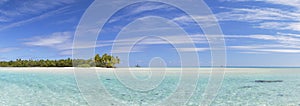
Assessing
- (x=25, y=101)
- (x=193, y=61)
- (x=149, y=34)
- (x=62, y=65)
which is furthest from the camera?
(x=62, y=65)

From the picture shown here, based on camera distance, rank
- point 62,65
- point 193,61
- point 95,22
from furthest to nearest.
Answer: point 62,65
point 193,61
point 95,22

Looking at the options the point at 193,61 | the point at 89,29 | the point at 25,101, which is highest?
the point at 89,29

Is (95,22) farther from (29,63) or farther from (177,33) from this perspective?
(29,63)

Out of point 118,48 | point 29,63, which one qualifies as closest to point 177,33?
point 118,48

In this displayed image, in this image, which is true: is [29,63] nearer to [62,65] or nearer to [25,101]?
[62,65]

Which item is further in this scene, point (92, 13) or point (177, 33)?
point (177, 33)

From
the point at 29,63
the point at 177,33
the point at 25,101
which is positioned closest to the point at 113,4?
the point at 177,33

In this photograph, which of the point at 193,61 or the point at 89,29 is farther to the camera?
the point at 193,61

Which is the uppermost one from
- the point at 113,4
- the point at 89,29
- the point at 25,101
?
the point at 113,4

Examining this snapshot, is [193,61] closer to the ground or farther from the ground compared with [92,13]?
closer to the ground
